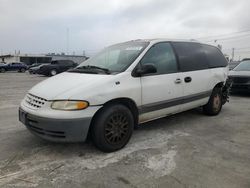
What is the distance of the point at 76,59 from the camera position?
3250cm

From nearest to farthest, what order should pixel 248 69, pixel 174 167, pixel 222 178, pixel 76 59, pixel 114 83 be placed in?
pixel 222 178 → pixel 174 167 → pixel 114 83 → pixel 248 69 → pixel 76 59

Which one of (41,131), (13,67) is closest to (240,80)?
(41,131)

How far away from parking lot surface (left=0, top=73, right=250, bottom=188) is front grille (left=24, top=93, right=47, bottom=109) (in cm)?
70

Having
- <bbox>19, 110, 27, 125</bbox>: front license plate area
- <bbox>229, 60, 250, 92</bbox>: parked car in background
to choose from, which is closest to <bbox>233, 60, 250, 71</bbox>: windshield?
<bbox>229, 60, 250, 92</bbox>: parked car in background

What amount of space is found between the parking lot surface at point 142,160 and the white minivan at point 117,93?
32cm

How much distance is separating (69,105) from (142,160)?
49.3 inches

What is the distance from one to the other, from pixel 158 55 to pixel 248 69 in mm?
6156

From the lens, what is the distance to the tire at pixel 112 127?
3.27m

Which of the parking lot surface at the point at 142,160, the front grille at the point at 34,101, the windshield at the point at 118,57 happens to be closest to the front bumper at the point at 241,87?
the parking lot surface at the point at 142,160

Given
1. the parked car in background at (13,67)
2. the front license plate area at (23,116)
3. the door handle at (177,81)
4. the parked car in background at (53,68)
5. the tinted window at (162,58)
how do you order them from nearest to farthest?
the front license plate area at (23,116), the tinted window at (162,58), the door handle at (177,81), the parked car in background at (53,68), the parked car in background at (13,67)

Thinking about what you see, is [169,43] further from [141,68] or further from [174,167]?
[174,167]

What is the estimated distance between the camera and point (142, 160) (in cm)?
322

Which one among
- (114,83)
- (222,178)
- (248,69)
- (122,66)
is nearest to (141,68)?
(122,66)

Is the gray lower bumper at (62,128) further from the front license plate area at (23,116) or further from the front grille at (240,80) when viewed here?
the front grille at (240,80)
